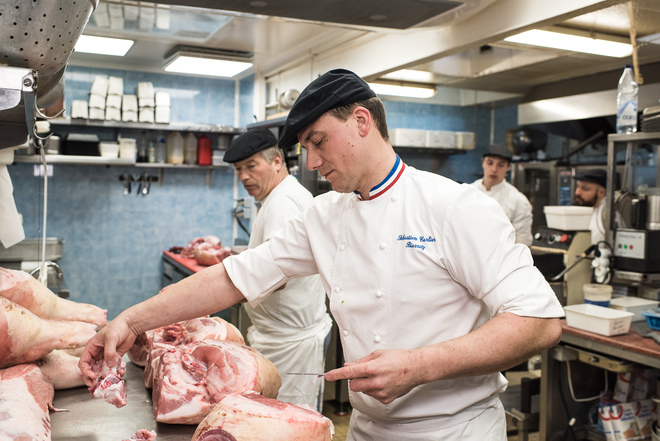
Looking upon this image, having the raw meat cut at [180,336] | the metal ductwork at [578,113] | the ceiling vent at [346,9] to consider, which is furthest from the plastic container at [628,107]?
the raw meat cut at [180,336]

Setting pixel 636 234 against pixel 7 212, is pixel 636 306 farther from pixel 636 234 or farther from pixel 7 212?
pixel 7 212

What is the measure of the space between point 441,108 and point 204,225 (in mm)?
3524

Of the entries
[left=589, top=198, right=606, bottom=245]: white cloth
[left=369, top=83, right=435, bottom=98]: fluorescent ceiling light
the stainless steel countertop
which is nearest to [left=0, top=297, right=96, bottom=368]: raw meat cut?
the stainless steel countertop

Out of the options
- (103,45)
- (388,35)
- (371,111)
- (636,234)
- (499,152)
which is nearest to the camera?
(371,111)

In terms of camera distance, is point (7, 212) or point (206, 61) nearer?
point (7, 212)

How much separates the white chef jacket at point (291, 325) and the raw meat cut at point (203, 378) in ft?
4.07

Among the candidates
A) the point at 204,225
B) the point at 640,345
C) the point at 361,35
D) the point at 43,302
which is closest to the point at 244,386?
the point at 43,302

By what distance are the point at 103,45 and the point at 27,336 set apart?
13.8ft

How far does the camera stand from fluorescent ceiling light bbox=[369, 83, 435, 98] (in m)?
6.29

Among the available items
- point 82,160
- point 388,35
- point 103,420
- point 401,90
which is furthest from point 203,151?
point 103,420

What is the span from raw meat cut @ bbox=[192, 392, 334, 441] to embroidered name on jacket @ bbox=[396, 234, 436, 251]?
0.52m

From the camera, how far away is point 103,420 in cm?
166

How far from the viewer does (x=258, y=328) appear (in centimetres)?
321

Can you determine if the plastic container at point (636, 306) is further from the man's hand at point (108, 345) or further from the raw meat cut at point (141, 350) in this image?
the man's hand at point (108, 345)
